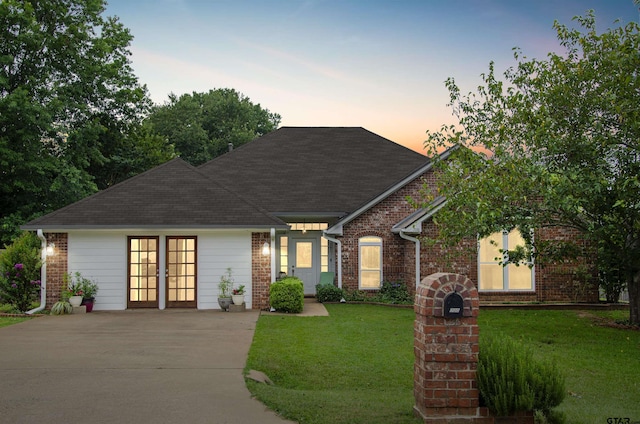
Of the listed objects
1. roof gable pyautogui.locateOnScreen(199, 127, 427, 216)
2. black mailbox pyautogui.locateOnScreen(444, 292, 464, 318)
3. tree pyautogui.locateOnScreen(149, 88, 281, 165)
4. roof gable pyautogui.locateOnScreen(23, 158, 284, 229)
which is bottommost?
black mailbox pyautogui.locateOnScreen(444, 292, 464, 318)

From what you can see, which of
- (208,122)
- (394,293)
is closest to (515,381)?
(394,293)

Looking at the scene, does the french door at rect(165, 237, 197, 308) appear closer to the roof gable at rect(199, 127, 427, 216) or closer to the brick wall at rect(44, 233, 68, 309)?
the brick wall at rect(44, 233, 68, 309)

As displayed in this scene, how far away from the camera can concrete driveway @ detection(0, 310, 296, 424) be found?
6.32 m

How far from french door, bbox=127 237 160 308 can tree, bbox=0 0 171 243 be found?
8795 millimetres

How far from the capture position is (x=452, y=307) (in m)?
5.72

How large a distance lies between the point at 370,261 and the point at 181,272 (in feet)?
20.6

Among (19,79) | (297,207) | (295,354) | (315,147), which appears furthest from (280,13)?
(19,79)

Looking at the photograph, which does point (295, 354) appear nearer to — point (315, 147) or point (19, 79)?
point (315, 147)

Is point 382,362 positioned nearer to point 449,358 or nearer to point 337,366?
point 337,366

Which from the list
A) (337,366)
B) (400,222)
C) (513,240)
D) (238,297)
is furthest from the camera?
(400,222)

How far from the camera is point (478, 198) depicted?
12.1 meters

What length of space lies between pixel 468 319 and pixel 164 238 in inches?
501

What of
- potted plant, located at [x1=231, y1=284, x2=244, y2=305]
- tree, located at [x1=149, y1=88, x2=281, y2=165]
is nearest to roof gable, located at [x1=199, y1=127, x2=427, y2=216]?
potted plant, located at [x1=231, y1=284, x2=244, y2=305]

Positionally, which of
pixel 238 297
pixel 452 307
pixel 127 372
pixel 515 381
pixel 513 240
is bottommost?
pixel 127 372
